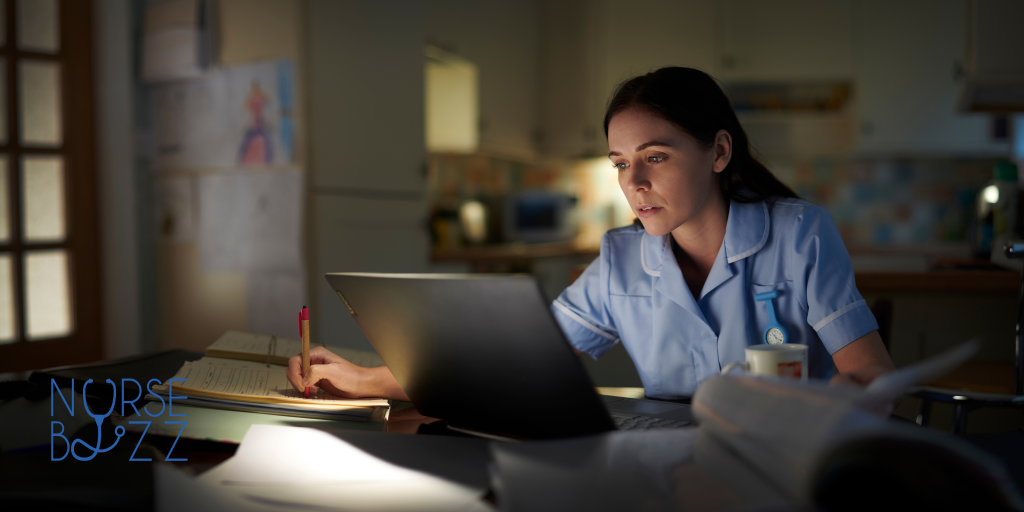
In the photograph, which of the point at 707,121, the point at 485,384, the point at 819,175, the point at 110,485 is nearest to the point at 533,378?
the point at 485,384

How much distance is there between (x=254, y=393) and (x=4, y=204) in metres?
1.84

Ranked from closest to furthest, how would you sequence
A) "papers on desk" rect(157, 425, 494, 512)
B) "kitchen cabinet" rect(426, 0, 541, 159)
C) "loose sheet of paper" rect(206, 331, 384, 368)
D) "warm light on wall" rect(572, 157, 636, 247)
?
"papers on desk" rect(157, 425, 494, 512)
"loose sheet of paper" rect(206, 331, 384, 368)
"kitchen cabinet" rect(426, 0, 541, 159)
"warm light on wall" rect(572, 157, 636, 247)

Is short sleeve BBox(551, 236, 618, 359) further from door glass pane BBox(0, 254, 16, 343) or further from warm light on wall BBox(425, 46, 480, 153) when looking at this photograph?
warm light on wall BBox(425, 46, 480, 153)

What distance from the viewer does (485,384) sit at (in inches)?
27.8

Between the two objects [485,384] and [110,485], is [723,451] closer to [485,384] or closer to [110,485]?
[485,384]

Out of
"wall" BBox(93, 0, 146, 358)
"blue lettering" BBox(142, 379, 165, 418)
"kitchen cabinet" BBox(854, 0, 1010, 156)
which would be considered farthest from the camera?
"kitchen cabinet" BBox(854, 0, 1010, 156)

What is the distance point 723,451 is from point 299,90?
1950 mm

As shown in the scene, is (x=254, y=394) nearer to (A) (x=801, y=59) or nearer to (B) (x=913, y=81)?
(A) (x=801, y=59)

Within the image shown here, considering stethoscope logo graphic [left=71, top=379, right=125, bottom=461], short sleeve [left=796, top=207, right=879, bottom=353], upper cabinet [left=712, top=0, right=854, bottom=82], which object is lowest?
stethoscope logo graphic [left=71, top=379, right=125, bottom=461]

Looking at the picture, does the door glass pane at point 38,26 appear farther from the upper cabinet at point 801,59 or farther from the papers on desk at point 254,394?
the upper cabinet at point 801,59

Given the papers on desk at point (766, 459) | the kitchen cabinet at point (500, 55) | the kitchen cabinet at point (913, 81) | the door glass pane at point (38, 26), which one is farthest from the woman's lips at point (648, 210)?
the kitchen cabinet at point (913, 81)

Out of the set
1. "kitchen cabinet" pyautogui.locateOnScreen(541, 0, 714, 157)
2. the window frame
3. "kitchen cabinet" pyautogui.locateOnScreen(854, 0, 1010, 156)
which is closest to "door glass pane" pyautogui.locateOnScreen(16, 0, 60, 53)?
the window frame

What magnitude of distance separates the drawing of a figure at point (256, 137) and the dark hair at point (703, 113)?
1385 mm

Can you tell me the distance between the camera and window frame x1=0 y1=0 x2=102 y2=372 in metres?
2.17
